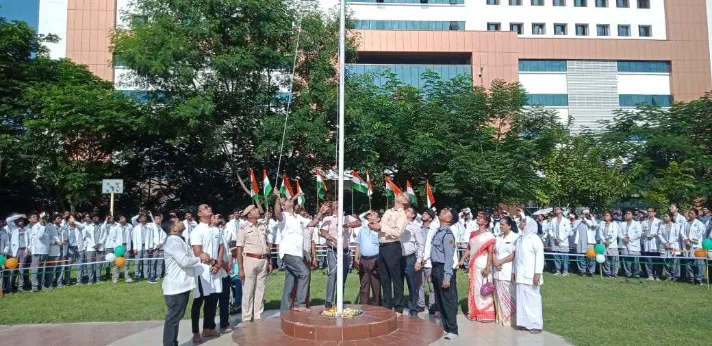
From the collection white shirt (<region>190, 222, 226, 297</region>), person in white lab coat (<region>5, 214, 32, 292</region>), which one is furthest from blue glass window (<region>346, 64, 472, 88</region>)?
white shirt (<region>190, 222, 226, 297</region>)

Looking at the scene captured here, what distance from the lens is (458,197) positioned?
26.0 meters

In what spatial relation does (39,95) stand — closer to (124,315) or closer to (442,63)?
(124,315)

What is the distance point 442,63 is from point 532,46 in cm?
706

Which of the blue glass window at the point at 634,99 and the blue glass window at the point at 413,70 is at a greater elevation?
the blue glass window at the point at 413,70

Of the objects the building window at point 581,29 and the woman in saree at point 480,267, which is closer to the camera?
the woman in saree at point 480,267

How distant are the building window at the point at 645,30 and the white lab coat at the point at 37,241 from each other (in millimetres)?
45686

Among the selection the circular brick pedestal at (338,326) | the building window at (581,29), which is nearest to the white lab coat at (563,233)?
the circular brick pedestal at (338,326)

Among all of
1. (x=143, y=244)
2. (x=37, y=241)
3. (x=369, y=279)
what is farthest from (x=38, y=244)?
(x=369, y=279)

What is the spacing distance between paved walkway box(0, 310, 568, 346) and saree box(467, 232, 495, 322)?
0.25 metres

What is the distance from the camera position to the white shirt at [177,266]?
659 cm

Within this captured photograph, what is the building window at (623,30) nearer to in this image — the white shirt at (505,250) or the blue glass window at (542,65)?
the blue glass window at (542,65)

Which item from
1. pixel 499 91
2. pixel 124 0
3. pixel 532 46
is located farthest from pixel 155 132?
pixel 532 46

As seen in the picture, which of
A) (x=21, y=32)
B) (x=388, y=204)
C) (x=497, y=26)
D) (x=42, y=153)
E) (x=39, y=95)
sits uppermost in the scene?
(x=497, y=26)

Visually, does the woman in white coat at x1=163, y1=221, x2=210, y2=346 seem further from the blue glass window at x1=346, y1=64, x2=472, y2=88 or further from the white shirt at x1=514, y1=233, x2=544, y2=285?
the blue glass window at x1=346, y1=64, x2=472, y2=88
